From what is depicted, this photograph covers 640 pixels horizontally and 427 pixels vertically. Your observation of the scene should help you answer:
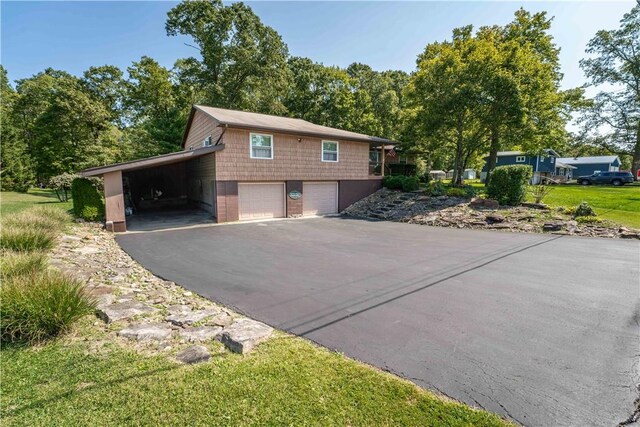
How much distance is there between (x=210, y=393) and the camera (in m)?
2.50

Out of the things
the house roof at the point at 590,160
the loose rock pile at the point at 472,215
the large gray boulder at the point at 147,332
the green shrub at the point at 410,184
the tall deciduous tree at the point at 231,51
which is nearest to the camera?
the large gray boulder at the point at 147,332

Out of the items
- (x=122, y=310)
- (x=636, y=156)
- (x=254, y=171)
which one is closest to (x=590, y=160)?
(x=636, y=156)

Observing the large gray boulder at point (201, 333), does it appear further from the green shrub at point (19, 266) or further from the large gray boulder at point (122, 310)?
the green shrub at point (19, 266)

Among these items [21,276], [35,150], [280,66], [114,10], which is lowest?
[21,276]

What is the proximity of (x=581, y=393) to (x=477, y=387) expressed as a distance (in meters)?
0.93

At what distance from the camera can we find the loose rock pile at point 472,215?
10.6 meters

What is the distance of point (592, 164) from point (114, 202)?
57.9 metres

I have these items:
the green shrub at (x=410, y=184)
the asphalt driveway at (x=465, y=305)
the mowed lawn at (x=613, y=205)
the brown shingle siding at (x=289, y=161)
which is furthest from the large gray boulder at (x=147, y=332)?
the green shrub at (x=410, y=184)

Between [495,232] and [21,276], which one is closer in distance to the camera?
[21,276]

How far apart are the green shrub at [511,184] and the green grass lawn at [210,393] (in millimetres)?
14495

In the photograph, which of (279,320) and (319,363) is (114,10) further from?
(319,363)

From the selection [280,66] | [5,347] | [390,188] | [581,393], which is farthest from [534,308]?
[280,66]

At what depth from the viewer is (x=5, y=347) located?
3.07m

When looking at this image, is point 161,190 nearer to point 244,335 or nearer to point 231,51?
point 231,51
